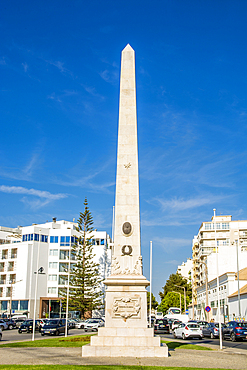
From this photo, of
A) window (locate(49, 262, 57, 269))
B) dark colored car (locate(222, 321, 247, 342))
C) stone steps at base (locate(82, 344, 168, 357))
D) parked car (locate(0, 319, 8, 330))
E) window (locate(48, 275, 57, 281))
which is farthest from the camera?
A: window (locate(49, 262, 57, 269))

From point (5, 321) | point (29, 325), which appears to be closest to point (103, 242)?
point (5, 321)

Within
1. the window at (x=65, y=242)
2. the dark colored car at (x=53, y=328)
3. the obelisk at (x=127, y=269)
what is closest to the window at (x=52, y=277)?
the window at (x=65, y=242)

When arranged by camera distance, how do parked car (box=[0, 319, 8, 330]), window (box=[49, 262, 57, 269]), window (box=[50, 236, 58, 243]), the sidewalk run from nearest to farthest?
1. the sidewalk
2. parked car (box=[0, 319, 8, 330])
3. window (box=[49, 262, 57, 269])
4. window (box=[50, 236, 58, 243])

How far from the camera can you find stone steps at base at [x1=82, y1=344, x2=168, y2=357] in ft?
48.2

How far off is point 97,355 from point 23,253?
52.3 meters

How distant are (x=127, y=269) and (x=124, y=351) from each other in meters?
3.52

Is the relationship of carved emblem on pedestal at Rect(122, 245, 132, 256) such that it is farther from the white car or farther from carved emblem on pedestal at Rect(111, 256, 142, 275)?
the white car

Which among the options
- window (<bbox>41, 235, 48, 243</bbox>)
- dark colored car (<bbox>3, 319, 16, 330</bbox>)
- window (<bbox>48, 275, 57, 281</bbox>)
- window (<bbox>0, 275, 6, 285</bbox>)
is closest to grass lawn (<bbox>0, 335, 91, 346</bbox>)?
dark colored car (<bbox>3, 319, 16, 330</bbox>)

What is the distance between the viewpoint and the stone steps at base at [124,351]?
48.2 feet

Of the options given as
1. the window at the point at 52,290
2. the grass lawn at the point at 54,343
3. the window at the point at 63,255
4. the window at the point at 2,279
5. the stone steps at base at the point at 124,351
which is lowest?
the grass lawn at the point at 54,343

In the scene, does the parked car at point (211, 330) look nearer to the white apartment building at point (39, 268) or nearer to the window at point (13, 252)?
the white apartment building at point (39, 268)

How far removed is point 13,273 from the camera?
6425 cm

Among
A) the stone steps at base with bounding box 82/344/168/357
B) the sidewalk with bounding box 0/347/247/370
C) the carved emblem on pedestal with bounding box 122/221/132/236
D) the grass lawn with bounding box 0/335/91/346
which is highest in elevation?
the carved emblem on pedestal with bounding box 122/221/132/236

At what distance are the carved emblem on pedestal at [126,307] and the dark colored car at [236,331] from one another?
561 inches
